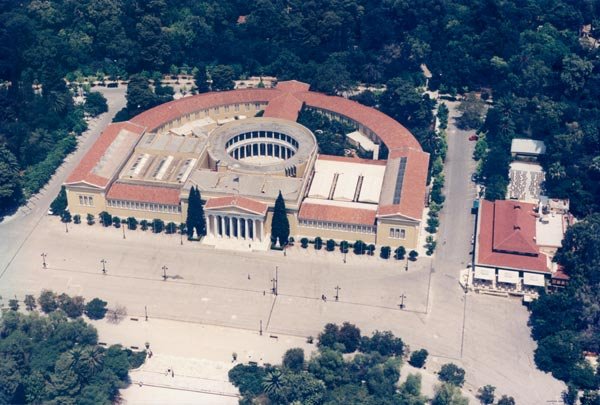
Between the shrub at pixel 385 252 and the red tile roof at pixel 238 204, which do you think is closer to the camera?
the red tile roof at pixel 238 204

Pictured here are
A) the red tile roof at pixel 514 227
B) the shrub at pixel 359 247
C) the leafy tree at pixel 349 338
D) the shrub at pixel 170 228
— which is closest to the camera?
the leafy tree at pixel 349 338

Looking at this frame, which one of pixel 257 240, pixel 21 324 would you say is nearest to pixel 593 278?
pixel 257 240

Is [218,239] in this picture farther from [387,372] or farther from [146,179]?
[387,372]

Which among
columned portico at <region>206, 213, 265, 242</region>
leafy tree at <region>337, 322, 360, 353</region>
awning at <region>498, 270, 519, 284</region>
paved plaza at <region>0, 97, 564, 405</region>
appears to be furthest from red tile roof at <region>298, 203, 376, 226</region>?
leafy tree at <region>337, 322, 360, 353</region>

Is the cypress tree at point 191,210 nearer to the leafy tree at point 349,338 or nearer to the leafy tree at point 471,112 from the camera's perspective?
the leafy tree at point 349,338

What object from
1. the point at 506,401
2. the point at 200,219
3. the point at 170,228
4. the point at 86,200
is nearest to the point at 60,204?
the point at 86,200

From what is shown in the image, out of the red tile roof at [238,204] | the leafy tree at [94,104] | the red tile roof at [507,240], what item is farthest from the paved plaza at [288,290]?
the leafy tree at [94,104]
